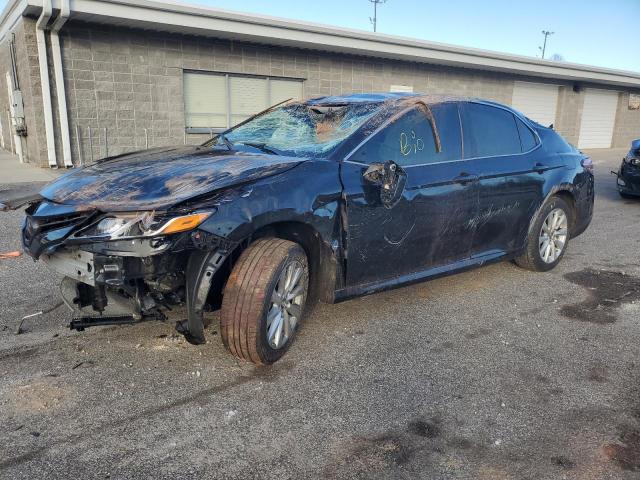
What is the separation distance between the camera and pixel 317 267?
3.52 metres

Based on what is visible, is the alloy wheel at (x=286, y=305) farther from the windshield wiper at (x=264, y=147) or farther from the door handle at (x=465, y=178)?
the door handle at (x=465, y=178)

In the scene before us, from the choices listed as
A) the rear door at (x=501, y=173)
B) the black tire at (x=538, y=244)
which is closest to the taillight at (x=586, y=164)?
the black tire at (x=538, y=244)

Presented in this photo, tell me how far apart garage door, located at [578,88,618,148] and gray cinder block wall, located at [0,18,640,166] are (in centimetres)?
1368

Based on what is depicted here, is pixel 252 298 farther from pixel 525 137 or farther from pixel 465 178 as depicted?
pixel 525 137

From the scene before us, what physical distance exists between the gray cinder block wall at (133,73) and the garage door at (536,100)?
843 centimetres

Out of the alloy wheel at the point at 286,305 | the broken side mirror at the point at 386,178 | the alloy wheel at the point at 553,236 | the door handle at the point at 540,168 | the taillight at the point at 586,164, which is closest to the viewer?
the alloy wheel at the point at 286,305

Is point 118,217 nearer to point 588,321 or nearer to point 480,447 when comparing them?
point 480,447

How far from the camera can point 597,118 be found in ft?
78.6

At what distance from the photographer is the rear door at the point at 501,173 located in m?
4.38

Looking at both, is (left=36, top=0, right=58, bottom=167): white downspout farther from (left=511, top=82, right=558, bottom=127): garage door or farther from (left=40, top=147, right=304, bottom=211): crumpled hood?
(left=511, top=82, right=558, bottom=127): garage door

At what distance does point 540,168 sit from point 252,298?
3.25 metres

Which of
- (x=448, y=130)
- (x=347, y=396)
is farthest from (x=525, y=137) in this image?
(x=347, y=396)

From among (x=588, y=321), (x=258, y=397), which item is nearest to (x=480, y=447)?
(x=258, y=397)

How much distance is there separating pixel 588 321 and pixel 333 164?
7.85 feet
